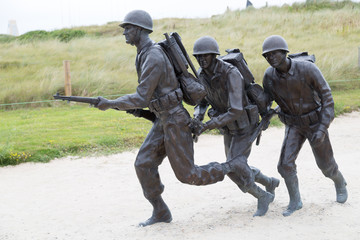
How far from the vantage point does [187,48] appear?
767 inches

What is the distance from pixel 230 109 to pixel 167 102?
0.68m

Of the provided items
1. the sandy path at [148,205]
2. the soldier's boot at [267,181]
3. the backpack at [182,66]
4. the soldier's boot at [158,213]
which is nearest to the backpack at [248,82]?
the backpack at [182,66]

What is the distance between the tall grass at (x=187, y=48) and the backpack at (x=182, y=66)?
987cm

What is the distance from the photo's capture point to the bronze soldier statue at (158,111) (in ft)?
15.0

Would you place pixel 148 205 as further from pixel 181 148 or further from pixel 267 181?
pixel 181 148

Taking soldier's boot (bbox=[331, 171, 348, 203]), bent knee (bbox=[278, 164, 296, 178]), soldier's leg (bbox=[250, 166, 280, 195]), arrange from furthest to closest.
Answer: soldier's boot (bbox=[331, 171, 348, 203]) → soldier's leg (bbox=[250, 166, 280, 195]) → bent knee (bbox=[278, 164, 296, 178])

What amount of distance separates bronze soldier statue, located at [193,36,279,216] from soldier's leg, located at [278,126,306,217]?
0.25 m

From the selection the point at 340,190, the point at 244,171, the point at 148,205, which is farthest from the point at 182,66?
the point at 340,190

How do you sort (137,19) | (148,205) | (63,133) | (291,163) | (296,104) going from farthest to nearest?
(63,133)
(148,205)
(291,163)
(296,104)
(137,19)

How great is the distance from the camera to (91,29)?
90.1ft

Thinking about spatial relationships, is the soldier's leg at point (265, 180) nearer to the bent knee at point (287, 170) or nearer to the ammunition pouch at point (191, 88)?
the bent knee at point (287, 170)

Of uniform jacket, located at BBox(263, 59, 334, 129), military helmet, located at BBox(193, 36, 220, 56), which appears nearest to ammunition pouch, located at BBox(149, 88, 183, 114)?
military helmet, located at BBox(193, 36, 220, 56)

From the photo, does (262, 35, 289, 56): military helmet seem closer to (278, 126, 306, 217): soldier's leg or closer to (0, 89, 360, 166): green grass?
(278, 126, 306, 217): soldier's leg

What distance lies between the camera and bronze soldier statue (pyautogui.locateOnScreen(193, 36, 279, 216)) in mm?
4875
